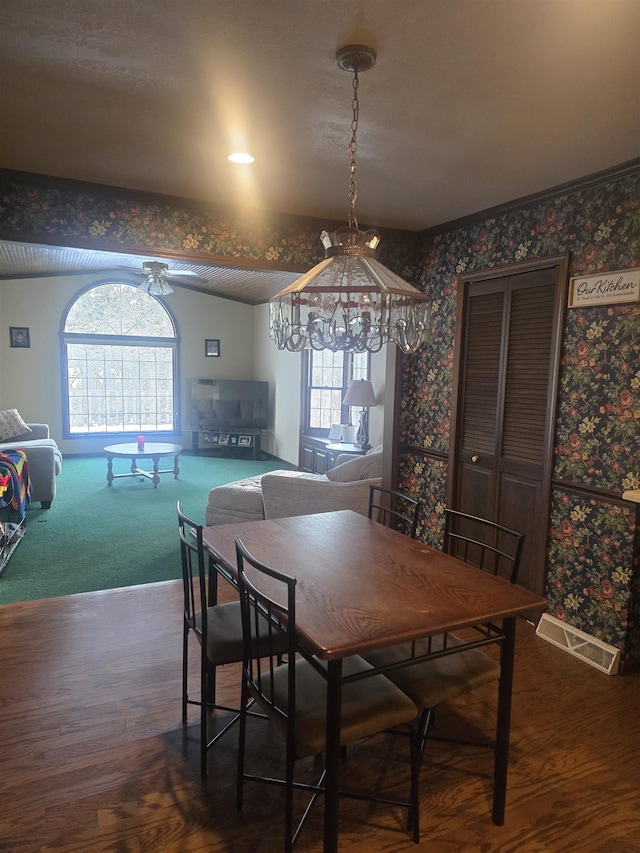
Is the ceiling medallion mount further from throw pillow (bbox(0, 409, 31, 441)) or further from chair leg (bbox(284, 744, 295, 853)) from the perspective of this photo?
throw pillow (bbox(0, 409, 31, 441))

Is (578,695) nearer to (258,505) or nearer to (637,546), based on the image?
(637,546)

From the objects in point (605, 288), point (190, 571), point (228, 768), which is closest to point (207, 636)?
point (190, 571)

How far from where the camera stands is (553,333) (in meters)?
3.17

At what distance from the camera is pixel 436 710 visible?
2541 millimetres

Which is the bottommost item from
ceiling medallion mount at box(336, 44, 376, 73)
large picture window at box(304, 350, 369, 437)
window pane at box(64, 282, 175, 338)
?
large picture window at box(304, 350, 369, 437)

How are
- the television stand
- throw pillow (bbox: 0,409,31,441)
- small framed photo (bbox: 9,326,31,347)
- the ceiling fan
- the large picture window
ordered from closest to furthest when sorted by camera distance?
1. the ceiling fan
2. throw pillow (bbox: 0,409,31,441)
3. the large picture window
4. small framed photo (bbox: 9,326,31,347)
5. the television stand

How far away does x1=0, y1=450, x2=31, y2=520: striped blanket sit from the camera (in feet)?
14.9

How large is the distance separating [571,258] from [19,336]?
25.1 feet

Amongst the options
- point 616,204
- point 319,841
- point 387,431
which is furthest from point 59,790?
point 616,204

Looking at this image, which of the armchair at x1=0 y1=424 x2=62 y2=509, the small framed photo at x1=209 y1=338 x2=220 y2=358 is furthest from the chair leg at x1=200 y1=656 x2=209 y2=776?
the small framed photo at x1=209 y1=338 x2=220 y2=358

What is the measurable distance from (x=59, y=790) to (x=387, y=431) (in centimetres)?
312

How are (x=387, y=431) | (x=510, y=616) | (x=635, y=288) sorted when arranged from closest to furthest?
(x=510, y=616), (x=635, y=288), (x=387, y=431)

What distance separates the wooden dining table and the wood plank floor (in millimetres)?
243

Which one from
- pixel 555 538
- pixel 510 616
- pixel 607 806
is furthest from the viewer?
pixel 555 538
